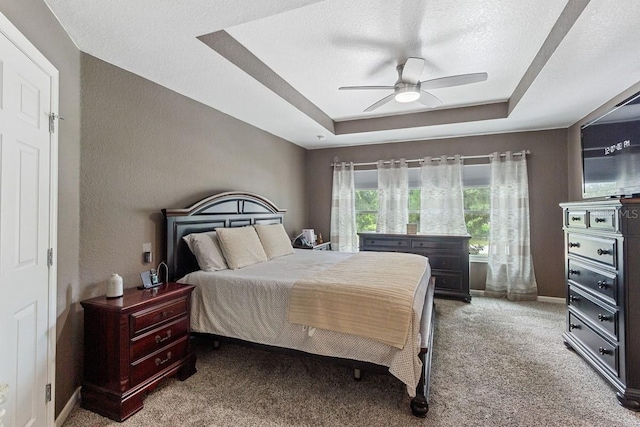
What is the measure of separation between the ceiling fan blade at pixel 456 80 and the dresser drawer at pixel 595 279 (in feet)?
5.88

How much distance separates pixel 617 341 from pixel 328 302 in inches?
80.6

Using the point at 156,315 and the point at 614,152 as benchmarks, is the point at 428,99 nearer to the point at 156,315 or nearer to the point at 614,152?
the point at 614,152

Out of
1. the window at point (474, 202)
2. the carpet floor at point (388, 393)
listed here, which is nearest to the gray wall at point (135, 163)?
the carpet floor at point (388, 393)

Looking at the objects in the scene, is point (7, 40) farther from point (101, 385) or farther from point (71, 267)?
point (101, 385)

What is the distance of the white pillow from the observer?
2.87 metres

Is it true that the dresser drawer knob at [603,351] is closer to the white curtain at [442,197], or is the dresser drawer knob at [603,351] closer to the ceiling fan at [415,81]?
the ceiling fan at [415,81]

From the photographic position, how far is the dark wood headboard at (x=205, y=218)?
113 inches

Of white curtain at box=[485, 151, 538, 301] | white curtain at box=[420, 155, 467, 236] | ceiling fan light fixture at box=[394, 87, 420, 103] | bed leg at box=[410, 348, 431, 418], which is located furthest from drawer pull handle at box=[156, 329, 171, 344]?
white curtain at box=[485, 151, 538, 301]

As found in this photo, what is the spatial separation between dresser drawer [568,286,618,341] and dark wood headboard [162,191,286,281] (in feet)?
11.4

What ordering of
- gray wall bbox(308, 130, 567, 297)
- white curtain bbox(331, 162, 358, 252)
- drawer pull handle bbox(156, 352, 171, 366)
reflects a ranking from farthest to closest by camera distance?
white curtain bbox(331, 162, 358, 252)
gray wall bbox(308, 130, 567, 297)
drawer pull handle bbox(156, 352, 171, 366)

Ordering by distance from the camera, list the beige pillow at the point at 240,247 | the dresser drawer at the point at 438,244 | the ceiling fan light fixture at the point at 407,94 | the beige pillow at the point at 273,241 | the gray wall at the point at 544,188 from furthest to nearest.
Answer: the dresser drawer at the point at 438,244 < the gray wall at the point at 544,188 < the beige pillow at the point at 273,241 < the beige pillow at the point at 240,247 < the ceiling fan light fixture at the point at 407,94

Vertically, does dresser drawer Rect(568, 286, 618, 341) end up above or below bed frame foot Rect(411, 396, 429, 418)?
above

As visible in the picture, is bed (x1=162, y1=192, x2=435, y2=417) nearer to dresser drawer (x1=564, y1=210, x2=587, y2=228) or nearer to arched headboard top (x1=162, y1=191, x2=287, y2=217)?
arched headboard top (x1=162, y1=191, x2=287, y2=217)

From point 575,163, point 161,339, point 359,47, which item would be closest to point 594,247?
point 575,163
